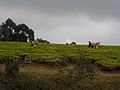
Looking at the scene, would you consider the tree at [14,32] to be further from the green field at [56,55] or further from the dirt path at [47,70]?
the dirt path at [47,70]

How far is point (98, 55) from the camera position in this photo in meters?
41.5

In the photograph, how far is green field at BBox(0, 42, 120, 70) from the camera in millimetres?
38250

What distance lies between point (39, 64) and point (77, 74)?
7.30 meters

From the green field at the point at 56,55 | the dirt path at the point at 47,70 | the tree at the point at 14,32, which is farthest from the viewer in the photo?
the tree at the point at 14,32

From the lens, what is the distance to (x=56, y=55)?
40500 mm

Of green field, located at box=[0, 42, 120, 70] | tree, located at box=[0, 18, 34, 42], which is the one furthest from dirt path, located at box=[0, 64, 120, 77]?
tree, located at box=[0, 18, 34, 42]

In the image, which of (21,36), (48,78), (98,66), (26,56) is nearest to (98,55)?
(98,66)

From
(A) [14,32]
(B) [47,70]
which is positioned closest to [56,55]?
(B) [47,70]

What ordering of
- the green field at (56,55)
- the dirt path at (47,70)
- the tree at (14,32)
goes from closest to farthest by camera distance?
the dirt path at (47,70), the green field at (56,55), the tree at (14,32)

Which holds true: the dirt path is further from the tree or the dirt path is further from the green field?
the tree

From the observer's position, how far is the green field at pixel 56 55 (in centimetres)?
3825

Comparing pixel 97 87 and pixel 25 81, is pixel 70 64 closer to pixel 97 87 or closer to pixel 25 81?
pixel 97 87

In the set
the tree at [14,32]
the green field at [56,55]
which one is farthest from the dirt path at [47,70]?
the tree at [14,32]

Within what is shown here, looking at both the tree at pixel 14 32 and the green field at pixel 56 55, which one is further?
the tree at pixel 14 32
